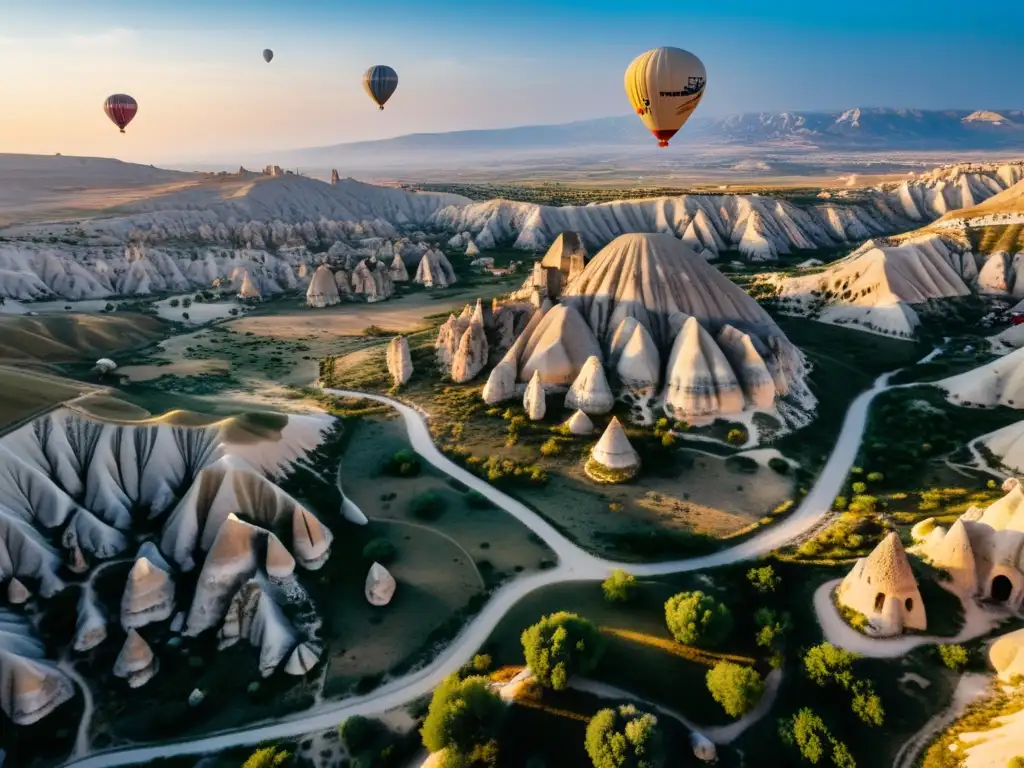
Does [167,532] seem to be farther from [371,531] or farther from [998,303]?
[998,303]

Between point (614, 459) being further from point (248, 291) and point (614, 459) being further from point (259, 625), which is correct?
point (248, 291)

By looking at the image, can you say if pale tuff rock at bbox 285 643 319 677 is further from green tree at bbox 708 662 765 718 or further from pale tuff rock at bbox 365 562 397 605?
green tree at bbox 708 662 765 718

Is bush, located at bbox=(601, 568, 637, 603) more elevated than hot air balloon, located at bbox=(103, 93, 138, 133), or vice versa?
hot air balloon, located at bbox=(103, 93, 138, 133)

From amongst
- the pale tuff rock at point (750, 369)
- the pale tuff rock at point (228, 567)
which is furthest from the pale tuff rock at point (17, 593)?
the pale tuff rock at point (750, 369)

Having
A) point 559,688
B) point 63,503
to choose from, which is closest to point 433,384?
point 63,503

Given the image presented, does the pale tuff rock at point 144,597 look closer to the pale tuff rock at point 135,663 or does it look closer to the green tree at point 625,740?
the pale tuff rock at point 135,663

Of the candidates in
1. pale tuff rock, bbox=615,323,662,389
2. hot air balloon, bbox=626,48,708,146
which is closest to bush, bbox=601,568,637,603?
pale tuff rock, bbox=615,323,662,389
